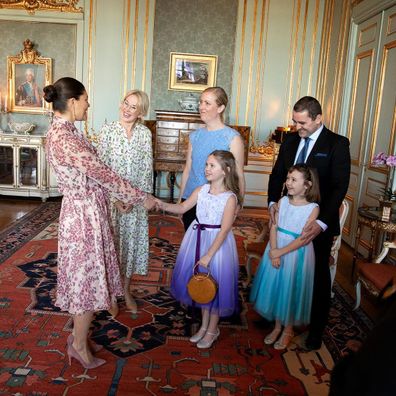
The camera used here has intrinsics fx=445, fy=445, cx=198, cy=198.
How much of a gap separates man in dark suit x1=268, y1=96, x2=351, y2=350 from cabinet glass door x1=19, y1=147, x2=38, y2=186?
5.51m

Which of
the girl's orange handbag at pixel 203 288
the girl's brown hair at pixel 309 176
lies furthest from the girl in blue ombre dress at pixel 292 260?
the girl's orange handbag at pixel 203 288

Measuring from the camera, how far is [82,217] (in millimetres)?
2357

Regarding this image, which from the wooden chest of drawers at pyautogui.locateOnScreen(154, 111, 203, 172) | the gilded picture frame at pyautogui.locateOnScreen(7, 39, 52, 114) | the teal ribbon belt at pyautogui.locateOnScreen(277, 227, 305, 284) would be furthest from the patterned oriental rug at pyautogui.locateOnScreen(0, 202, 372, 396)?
the gilded picture frame at pyautogui.locateOnScreen(7, 39, 52, 114)

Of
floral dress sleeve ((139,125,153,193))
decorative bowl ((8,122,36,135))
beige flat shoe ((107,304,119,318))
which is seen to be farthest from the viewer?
decorative bowl ((8,122,36,135))

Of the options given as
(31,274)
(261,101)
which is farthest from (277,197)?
(261,101)

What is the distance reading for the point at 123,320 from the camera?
3254 millimetres

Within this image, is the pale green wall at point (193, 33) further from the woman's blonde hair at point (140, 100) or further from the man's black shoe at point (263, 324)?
the man's black shoe at point (263, 324)

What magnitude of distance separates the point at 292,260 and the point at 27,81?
6696 millimetres

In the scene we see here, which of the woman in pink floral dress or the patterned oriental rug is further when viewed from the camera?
the patterned oriental rug

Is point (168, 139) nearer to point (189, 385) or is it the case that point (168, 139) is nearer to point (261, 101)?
point (261, 101)

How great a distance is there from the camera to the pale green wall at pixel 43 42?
25.7 feet

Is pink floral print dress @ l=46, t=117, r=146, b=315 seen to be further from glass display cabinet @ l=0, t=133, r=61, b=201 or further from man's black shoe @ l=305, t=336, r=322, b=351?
glass display cabinet @ l=0, t=133, r=61, b=201

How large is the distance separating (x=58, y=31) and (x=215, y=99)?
19.6ft

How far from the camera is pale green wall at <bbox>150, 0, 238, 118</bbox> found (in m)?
8.07
